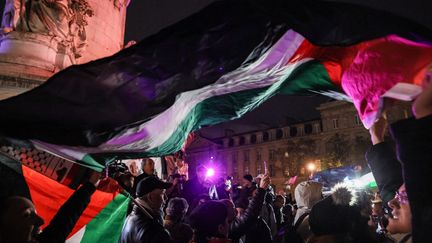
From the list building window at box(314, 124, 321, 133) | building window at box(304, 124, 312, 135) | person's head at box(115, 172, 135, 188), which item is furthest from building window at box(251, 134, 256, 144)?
person's head at box(115, 172, 135, 188)

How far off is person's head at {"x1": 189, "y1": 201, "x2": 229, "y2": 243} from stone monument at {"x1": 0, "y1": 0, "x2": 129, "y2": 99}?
33.4 feet

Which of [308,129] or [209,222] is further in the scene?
[308,129]

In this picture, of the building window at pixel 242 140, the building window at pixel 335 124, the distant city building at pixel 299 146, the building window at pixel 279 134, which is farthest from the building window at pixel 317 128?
the building window at pixel 242 140

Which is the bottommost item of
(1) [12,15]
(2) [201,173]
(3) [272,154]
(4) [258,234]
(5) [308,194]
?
(4) [258,234]

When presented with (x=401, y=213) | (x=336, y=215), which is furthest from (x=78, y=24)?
(x=401, y=213)

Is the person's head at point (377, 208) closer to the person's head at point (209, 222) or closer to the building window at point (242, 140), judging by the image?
the person's head at point (209, 222)

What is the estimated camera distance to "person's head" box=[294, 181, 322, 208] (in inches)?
188

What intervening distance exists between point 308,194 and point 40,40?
12862 millimetres

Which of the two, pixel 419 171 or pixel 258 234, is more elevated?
pixel 419 171

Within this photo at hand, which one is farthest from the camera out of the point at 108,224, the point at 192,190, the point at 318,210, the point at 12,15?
the point at 12,15

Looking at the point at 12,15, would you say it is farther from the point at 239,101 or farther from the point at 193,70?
the point at 193,70

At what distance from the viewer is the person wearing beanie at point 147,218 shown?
3.71m

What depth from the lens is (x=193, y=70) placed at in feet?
9.36

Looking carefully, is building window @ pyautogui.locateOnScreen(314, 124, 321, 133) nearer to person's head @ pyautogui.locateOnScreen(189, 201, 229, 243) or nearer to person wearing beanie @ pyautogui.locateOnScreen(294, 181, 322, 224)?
person wearing beanie @ pyautogui.locateOnScreen(294, 181, 322, 224)
